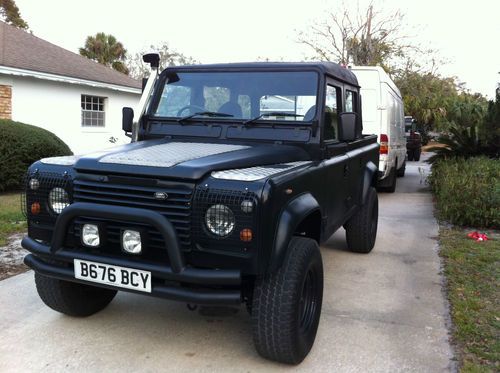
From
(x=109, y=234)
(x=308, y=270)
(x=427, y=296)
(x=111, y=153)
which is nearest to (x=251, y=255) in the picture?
(x=308, y=270)

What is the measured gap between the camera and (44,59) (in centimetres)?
1376

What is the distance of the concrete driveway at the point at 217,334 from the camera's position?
318 cm

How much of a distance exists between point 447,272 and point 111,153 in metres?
3.62

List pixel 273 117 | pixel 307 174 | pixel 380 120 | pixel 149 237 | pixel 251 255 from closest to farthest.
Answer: pixel 251 255 → pixel 149 237 → pixel 307 174 → pixel 273 117 → pixel 380 120

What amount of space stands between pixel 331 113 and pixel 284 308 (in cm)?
196

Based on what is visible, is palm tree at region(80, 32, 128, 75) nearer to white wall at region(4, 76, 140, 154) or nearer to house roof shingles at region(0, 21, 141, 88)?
house roof shingles at region(0, 21, 141, 88)

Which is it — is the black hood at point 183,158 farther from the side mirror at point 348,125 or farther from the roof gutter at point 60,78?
the roof gutter at point 60,78

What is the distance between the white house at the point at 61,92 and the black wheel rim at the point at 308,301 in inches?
419

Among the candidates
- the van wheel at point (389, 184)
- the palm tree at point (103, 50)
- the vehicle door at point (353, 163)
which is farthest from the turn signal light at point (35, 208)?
the palm tree at point (103, 50)

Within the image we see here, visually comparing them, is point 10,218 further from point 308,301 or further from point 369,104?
point 369,104

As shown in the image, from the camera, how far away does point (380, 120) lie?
945cm

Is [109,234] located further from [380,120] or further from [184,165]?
[380,120]

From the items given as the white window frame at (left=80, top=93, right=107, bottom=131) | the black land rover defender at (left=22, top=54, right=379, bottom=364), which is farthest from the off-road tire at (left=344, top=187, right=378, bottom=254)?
the white window frame at (left=80, top=93, right=107, bottom=131)

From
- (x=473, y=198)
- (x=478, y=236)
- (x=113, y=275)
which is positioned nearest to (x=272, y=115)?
(x=113, y=275)
